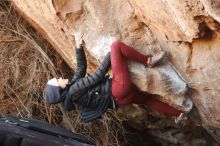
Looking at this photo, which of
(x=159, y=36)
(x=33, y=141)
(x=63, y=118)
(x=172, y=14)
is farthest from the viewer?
(x=63, y=118)

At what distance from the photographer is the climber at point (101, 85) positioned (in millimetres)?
3543

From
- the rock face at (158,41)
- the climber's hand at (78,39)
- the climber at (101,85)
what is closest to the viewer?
the rock face at (158,41)

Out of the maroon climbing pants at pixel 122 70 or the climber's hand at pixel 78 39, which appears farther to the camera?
the climber's hand at pixel 78 39

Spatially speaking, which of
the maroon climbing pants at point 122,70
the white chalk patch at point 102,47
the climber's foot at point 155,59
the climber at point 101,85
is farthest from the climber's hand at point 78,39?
the climber's foot at point 155,59

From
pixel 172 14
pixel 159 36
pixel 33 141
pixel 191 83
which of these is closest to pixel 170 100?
pixel 191 83

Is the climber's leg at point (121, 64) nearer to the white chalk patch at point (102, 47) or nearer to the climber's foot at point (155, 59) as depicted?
the climber's foot at point (155, 59)

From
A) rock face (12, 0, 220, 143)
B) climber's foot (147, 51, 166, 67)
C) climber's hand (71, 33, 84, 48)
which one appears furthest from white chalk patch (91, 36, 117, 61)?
climber's foot (147, 51, 166, 67)

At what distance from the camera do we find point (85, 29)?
385 centimetres

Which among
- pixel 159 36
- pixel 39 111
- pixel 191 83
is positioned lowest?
pixel 39 111

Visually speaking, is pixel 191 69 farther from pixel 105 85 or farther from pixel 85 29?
pixel 85 29

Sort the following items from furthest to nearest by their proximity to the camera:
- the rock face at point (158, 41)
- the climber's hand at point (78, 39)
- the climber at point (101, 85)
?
the climber's hand at point (78, 39) < the climber at point (101, 85) < the rock face at point (158, 41)

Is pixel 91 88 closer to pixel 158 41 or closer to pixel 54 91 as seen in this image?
pixel 54 91

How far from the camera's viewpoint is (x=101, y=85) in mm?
3695

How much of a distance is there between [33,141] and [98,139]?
8.40ft
